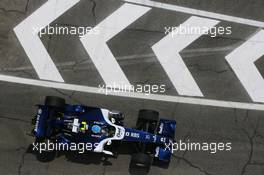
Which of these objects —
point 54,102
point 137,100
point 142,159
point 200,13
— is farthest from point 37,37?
point 200,13

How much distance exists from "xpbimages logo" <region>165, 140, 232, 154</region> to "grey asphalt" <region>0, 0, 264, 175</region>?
0.09 m

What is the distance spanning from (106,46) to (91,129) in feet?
6.69

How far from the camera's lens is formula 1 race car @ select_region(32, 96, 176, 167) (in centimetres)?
890

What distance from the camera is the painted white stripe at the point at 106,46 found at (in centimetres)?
967

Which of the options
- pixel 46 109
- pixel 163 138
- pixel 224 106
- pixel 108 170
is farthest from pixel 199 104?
pixel 46 109

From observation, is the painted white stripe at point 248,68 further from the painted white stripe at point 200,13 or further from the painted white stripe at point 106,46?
the painted white stripe at point 106,46

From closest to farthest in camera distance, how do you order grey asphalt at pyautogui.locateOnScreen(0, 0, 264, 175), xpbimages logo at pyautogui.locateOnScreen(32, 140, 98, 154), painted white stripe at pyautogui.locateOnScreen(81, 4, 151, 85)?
xpbimages logo at pyautogui.locateOnScreen(32, 140, 98, 154), grey asphalt at pyautogui.locateOnScreen(0, 0, 264, 175), painted white stripe at pyautogui.locateOnScreen(81, 4, 151, 85)

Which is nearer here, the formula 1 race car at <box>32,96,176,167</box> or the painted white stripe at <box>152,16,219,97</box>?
the formula 1 race car at <box>32,96,176,167</box>

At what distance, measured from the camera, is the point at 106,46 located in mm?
9719

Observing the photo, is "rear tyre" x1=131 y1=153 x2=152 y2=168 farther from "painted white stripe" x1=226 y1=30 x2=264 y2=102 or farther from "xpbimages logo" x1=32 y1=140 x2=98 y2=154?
"painted white stripe" x1=226 y1=30 x2=264 y2=102

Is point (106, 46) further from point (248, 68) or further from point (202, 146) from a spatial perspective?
point (248, 68)

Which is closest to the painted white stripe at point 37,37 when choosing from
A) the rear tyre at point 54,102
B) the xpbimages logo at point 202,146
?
the rear tyre at point 54,102

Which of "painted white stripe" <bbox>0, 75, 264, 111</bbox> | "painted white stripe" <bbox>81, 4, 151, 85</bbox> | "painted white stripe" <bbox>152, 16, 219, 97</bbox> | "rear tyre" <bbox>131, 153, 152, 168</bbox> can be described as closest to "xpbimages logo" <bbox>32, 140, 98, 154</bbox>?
"rear tyre" <bbox>131, 153, 152, 168</bbox>

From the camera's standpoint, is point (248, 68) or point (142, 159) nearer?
point (142, 159)
